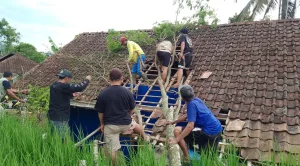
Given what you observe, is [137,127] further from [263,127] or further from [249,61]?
[249,61]

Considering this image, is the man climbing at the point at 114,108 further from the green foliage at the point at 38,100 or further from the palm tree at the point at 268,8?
the palm tree at the point at 268,8

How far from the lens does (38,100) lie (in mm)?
7055

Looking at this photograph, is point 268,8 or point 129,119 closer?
point 129,119

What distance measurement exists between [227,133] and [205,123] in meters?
1.04

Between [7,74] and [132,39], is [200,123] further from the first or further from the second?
[132,39]

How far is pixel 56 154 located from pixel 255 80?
442 cm

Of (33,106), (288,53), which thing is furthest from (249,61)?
(33,106)

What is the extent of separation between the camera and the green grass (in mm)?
2684

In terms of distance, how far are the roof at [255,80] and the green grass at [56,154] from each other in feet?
2.72

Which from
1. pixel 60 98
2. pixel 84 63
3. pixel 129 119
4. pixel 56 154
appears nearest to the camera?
pixel 56 154

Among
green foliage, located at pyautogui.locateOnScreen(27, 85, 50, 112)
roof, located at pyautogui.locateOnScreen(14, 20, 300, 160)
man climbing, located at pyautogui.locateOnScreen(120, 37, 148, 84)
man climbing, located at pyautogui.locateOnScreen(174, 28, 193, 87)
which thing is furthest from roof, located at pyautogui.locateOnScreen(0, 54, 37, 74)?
man climbing, located at pyautogui.locateOnScreen(174, 28, 193, 87)

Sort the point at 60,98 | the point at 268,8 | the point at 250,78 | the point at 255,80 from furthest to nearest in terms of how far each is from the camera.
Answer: the point at 268,8
the point at 250,78
the point at 255,80
the point at 60,98

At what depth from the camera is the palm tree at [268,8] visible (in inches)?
481

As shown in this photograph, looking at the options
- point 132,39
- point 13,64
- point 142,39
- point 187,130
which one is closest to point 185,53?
point 142,39
